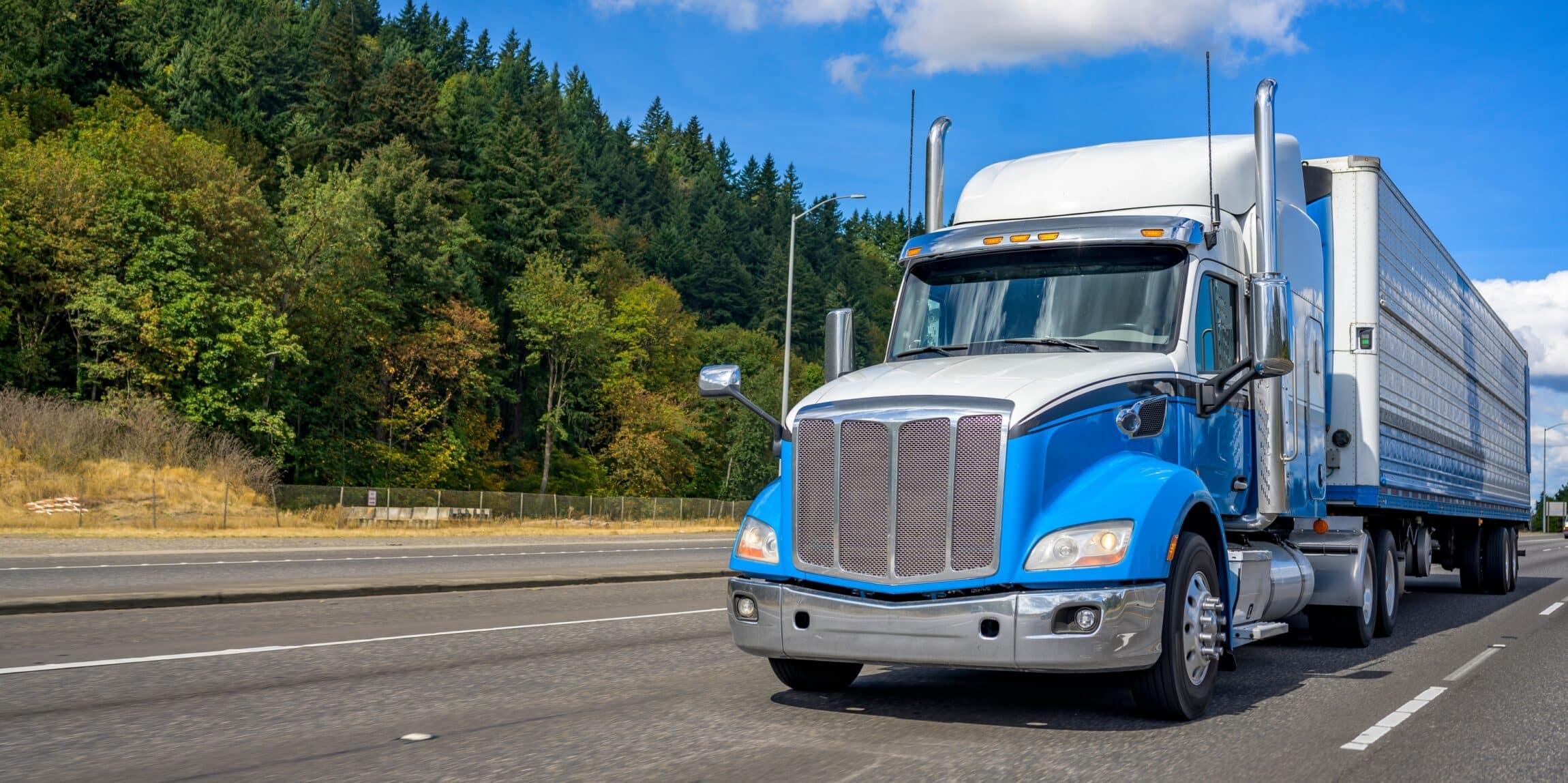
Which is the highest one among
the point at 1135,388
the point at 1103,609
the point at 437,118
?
the point at 437,118

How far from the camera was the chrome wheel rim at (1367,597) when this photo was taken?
1278cm

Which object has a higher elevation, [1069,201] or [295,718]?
[1069,201]

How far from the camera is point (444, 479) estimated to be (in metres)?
75.7

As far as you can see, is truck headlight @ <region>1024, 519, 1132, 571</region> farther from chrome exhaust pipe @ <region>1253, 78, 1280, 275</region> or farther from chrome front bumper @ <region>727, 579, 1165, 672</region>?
chrome exhaust pipe @ <region>1253, 78, 1280, 275</region>

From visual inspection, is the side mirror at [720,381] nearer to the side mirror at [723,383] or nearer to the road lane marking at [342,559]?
the side mirror at [723,383]

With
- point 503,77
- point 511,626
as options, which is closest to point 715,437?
point 503,77

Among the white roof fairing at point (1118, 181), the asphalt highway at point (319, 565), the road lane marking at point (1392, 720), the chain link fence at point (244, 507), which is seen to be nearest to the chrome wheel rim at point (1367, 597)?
the road lane marking at point (1392, 720)

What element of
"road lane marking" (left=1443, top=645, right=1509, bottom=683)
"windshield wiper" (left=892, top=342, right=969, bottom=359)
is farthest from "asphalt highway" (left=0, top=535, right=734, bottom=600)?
"road lane marking" (left=1443, top=645, right=1509, bottom=683)

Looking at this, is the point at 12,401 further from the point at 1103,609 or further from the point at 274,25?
the point at 274,25

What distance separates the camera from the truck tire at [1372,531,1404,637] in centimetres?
1386

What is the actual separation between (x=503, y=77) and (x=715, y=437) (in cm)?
6251

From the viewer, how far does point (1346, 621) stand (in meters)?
12.8

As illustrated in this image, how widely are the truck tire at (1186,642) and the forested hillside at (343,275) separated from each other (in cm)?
5291

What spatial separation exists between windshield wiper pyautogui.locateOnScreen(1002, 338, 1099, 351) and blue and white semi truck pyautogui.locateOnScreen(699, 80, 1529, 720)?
0.01 meters
